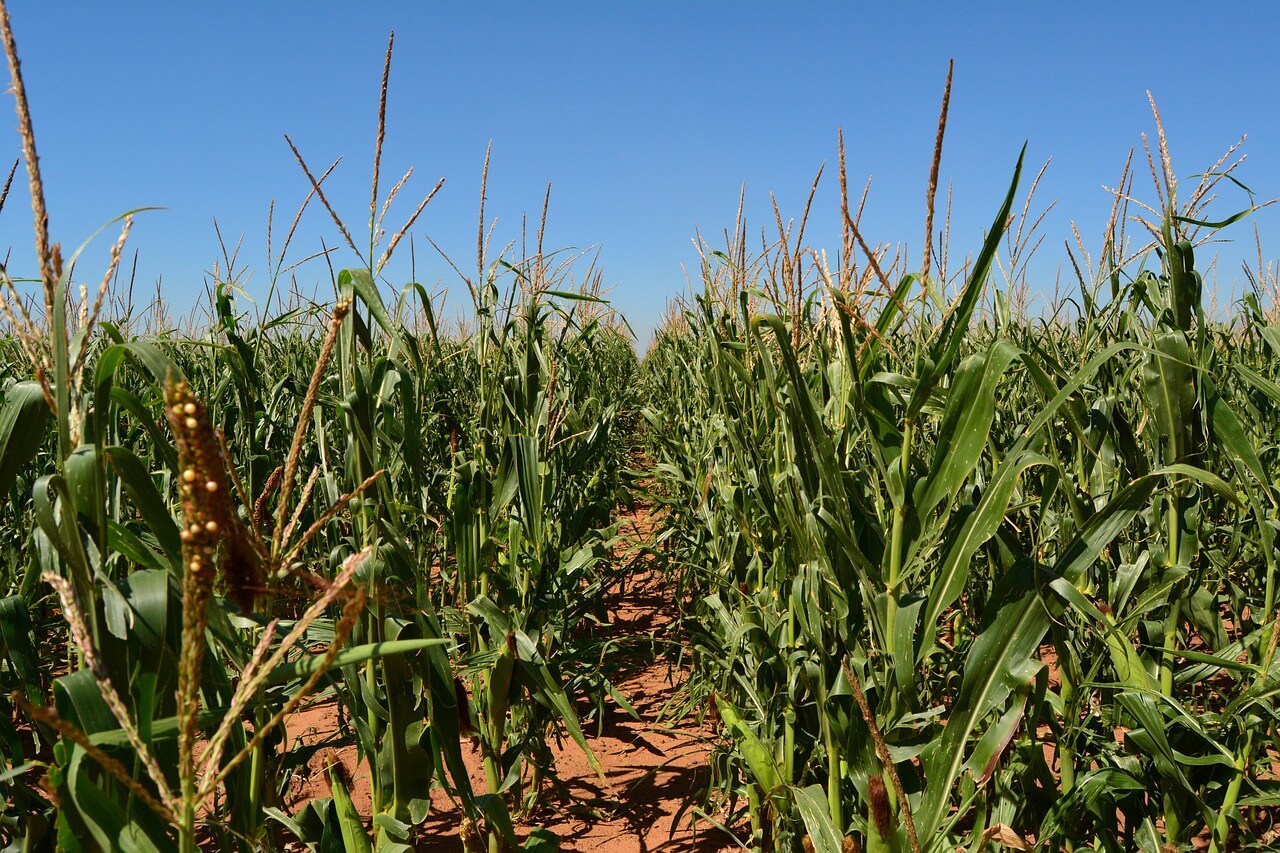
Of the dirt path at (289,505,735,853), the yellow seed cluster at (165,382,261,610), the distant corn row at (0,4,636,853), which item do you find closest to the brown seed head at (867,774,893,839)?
the distant corn row at (0,4,636,853)

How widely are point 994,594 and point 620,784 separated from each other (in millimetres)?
1314

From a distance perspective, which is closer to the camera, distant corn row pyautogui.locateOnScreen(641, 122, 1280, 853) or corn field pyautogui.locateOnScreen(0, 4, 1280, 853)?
corn field pyautogui.locateOnScreen(0, 4, 1280, 853)

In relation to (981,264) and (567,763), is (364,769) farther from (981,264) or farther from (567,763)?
(981,264)

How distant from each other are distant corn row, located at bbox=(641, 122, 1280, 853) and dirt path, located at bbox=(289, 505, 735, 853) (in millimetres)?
130

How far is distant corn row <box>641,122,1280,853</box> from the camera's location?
42.9 inches

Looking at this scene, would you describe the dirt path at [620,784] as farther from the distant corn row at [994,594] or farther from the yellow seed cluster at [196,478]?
the yellow seed cluster at [196,478]

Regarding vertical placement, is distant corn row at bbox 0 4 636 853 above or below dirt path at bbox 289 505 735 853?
above

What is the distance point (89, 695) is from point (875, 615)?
916 millimetres

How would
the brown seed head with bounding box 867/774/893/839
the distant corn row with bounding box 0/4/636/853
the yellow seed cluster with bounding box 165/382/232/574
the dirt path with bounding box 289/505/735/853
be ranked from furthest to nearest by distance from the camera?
the dirt path with bounding box 289/505/735/853 < the brown seed head with bounding box 867/774/893/839 < the distant corn row with bounding box 0/4/636/853 < the yellow seed cluster with bounding box 165/382/232/574

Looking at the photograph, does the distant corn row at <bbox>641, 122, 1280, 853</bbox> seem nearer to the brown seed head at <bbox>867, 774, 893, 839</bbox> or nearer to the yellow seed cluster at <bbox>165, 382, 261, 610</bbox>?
the brown seed head at <bbox>867, 774, 893, 839</bbox>

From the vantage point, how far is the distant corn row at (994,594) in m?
1.09

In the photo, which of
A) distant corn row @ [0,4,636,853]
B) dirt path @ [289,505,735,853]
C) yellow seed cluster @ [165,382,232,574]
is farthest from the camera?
dirt path @ [289,505,735,853]

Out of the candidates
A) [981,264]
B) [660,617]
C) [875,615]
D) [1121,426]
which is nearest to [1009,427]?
[1121,426]

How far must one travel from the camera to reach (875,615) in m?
1.19
